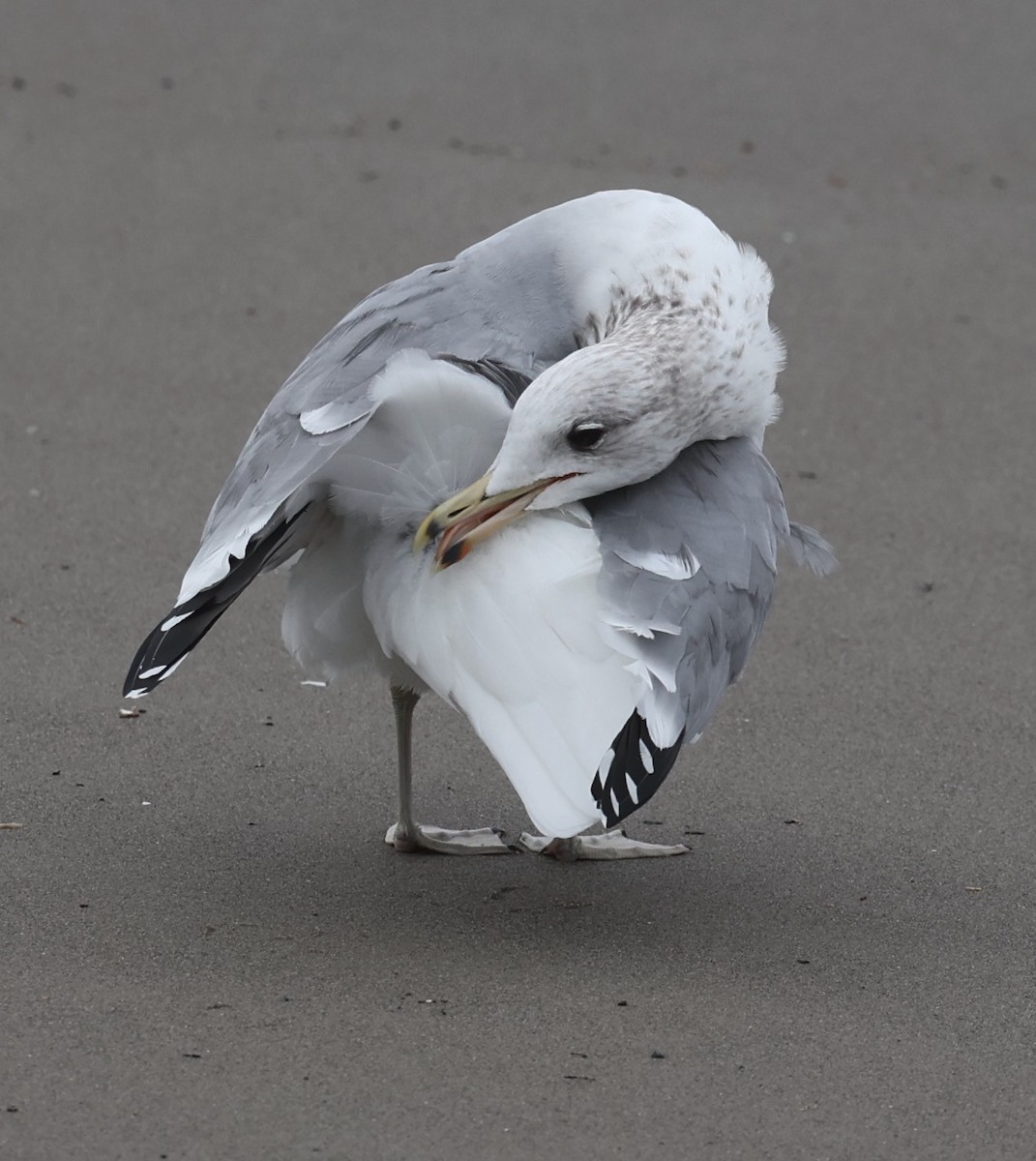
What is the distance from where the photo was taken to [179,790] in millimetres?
4285

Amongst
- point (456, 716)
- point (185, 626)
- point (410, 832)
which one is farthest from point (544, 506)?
point (456, 716)

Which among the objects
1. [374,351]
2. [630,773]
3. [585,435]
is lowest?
[630,773]

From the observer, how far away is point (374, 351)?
372cm

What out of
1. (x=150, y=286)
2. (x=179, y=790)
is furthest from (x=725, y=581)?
(x=150, y=286)

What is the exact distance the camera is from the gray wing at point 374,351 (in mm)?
3447

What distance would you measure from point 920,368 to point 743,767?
124 inches

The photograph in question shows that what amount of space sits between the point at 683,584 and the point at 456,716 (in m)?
1.52

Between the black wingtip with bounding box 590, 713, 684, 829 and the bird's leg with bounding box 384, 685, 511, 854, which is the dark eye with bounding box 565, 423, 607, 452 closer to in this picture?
the black wingtip with bounding box 590, 713, 684, 829

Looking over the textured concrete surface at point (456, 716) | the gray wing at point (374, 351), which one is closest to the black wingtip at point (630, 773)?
the textured concrete surface at point (456, 716)

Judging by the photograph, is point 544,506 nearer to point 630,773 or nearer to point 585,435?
point 585,435

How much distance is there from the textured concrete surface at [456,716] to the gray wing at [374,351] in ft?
2.64

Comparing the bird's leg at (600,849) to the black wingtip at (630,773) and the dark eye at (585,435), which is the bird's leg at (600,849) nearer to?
the black wingtip at (630,773)

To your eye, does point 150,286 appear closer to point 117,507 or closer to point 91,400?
point 91,400

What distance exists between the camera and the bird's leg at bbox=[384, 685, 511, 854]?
4.12 m
